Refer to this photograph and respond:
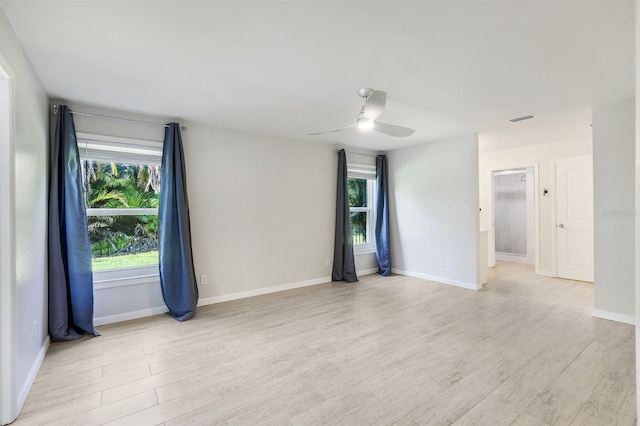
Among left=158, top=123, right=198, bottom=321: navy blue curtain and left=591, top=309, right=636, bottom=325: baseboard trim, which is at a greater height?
left=158, top=123, right=198, bottom=321: navy blue curtain

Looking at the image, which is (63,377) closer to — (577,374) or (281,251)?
(281,251)

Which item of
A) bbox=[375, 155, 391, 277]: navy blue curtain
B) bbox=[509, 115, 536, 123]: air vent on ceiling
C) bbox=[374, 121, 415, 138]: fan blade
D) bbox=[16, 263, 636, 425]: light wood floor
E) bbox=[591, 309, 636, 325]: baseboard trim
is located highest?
bbox=[509, 115, 536, 123]: air vent on ceiling

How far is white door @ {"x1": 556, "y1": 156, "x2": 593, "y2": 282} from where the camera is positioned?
4.99m

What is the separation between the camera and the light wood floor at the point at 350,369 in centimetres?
183

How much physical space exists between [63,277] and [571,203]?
7256 millimetres

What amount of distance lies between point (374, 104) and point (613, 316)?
11.5 feet

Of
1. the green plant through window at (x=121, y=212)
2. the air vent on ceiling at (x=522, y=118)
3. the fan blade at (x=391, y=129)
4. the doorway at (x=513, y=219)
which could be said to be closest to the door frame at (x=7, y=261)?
the green plant through window at (x=121, y=212)

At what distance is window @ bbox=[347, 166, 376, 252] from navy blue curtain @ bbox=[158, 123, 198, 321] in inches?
117

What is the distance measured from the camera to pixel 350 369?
2328mm

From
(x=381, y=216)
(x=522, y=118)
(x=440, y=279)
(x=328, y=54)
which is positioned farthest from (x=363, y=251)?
(x=328, y=54)

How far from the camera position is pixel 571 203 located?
5188mm

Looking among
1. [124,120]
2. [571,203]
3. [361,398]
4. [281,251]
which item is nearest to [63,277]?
[124,120]

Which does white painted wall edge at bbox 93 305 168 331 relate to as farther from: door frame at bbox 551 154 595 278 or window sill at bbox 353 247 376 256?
door frame at bbox 551 154 595 278

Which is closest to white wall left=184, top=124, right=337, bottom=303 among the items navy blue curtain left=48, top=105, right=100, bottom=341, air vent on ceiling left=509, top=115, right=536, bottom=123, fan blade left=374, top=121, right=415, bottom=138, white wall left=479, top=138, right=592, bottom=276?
navy blue curtain left=48, top=105, right=100, bottom=341
